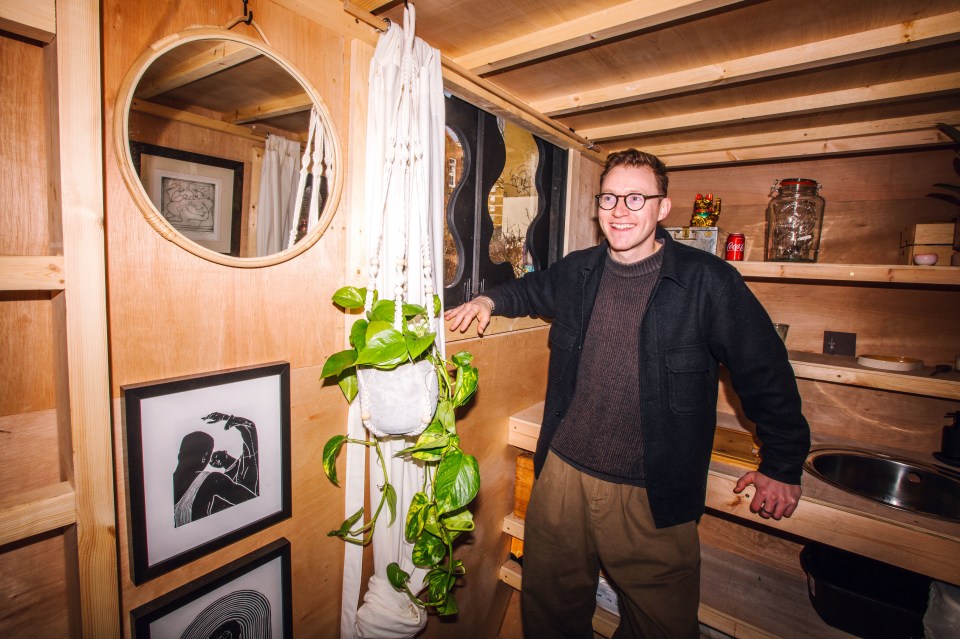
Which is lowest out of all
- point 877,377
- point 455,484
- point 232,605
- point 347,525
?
point 232,605

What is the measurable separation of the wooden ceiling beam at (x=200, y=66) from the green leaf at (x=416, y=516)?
1104mm

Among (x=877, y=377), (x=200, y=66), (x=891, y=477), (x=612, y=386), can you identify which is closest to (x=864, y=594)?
(x=891, y=477)

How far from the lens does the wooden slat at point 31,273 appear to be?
610mm

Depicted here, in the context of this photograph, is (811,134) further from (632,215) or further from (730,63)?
(632,215)

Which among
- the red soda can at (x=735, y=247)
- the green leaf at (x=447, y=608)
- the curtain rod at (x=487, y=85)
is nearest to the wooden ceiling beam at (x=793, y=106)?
the curtain rod at (x=487, y=85)

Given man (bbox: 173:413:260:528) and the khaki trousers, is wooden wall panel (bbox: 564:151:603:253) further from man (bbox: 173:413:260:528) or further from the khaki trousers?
man (bbox: 173:413:260:528)

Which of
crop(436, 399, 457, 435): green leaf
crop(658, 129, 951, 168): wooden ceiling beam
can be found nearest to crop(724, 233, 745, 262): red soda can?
crop(658, 129, 951, 168): wooden ceiling beam

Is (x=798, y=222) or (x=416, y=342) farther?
(x=798, y=222)

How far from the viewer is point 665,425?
1.35 meters

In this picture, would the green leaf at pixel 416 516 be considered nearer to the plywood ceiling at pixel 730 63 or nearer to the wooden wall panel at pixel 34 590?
the wooden wall panel at pixel 34 590

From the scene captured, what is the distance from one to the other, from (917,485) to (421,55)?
2.42 meters

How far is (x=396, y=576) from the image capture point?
1.25 meters

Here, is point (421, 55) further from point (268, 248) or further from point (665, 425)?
point (665, 425)

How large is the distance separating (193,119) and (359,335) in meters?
0.57
